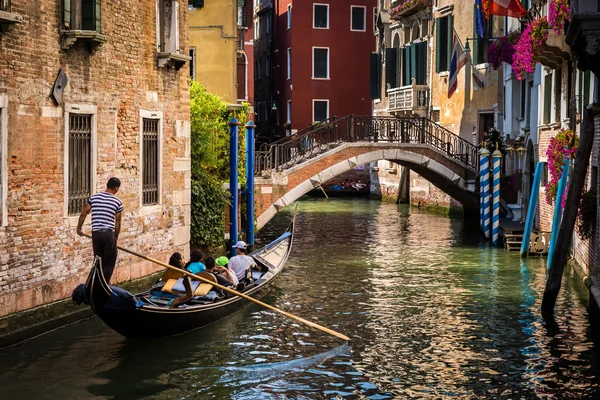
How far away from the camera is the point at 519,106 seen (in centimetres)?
2019

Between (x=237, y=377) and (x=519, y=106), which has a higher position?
(x=519, y=106)

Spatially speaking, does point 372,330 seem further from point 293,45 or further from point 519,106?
point 293,45

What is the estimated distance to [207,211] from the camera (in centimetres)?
1491

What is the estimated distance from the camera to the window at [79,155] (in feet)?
33.1

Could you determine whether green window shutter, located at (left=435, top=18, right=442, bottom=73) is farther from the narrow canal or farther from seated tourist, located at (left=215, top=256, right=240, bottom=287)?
seated tourist, located at (left=215, top=256, right=240, bottom=287)

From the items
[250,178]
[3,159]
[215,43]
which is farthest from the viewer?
[215,43]

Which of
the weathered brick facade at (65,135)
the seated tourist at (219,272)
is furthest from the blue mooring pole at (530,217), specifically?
the seated tourist at (219,272)

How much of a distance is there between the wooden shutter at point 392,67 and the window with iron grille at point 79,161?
19627 mm

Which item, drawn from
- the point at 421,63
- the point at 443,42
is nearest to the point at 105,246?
the point at 443,42

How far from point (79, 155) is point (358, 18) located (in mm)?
26036

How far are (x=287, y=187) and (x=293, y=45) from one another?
15744mm

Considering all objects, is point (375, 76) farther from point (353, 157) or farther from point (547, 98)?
point (547, 98)

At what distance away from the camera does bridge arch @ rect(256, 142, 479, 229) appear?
2000 cm

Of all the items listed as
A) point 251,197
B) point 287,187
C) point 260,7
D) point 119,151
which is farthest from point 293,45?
point 119,151
